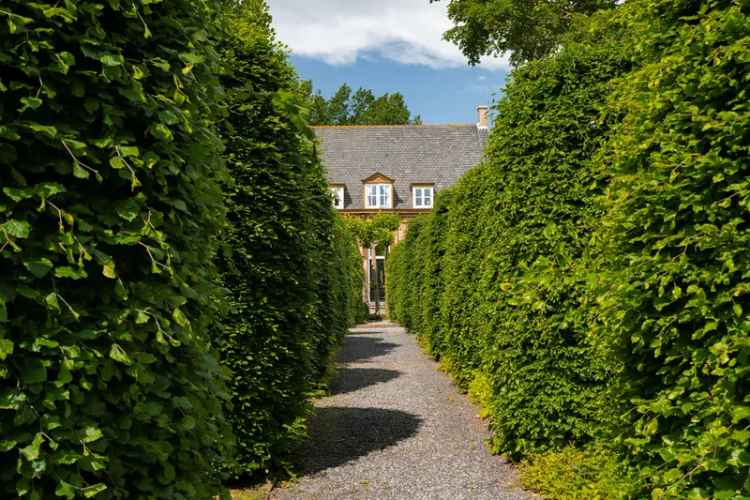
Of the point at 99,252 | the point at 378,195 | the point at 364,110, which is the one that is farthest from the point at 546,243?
the point at 364,110

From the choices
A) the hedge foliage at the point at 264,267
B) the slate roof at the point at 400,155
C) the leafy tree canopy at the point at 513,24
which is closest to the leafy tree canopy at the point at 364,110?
the slate roof at the point at 400,155

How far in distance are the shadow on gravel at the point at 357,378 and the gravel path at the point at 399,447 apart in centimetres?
2

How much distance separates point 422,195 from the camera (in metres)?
37.5

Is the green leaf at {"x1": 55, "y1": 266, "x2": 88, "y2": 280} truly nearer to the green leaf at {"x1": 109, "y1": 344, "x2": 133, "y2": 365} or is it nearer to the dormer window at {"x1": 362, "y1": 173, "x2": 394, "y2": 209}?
the green leaf at {"x1": 109, "y1": 344, "x2": 133, "y2": 365}

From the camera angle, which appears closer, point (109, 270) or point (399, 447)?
point (109, 270)

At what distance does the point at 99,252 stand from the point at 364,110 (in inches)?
2587

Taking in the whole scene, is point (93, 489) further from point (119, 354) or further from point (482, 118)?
point (482, 118)

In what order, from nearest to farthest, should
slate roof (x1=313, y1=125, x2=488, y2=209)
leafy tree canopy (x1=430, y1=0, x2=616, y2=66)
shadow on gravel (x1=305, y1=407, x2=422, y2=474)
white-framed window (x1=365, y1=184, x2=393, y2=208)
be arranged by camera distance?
shadow on gravel (x1=305, y1=407, x2=422, y2=474) < leafy tree canopy (x1=430, y1=0, x2=616, y2=66) < white-framed window (x1=365, y1=184, x2=393, y2=208) < slate roof (x1=313, y1=125, x2=488, y2=209)

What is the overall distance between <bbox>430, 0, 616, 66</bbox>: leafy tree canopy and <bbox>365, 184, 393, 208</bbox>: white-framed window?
51.0 feet

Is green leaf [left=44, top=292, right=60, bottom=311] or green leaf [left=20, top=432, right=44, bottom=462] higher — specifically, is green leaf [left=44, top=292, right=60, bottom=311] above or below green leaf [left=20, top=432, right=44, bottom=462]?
above

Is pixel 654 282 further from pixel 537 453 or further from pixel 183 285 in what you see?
pixel 537 453

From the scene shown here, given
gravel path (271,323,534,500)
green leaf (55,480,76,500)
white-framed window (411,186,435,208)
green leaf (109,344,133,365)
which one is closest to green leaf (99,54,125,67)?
green leaf (109,344,133,365)

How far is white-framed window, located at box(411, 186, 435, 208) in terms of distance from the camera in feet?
123

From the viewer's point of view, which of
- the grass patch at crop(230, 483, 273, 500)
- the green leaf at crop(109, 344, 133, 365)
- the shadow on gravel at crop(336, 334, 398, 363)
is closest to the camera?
the green leaf at crop(109, 344, 133, 365)
